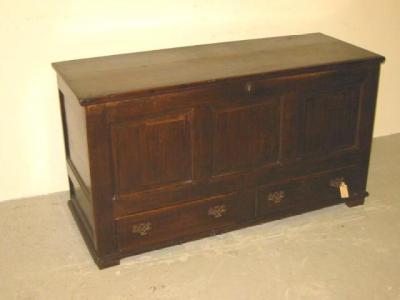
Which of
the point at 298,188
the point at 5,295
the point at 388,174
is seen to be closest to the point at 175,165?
the point at 298,188

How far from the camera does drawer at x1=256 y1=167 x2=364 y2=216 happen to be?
2.34 m

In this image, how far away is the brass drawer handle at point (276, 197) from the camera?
7.70 ft

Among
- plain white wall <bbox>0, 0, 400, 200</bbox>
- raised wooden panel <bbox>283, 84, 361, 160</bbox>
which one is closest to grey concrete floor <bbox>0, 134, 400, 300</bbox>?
plain white wall <bbox>0, 0, 400, 200</bbox>

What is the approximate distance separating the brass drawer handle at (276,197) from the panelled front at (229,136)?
73 millimetres

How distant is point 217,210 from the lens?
7.38 feet

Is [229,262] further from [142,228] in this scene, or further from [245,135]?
[245,135]

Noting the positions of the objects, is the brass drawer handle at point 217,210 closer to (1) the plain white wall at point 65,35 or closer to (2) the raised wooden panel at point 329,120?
(2) the raised wooden panel at point 329,120

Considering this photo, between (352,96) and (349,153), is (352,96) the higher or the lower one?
the higher one

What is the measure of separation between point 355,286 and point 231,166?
0.65 metres

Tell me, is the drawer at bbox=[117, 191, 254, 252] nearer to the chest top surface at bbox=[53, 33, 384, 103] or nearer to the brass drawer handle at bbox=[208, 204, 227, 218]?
the brass drawer handle at bbox=[208, 204, 227, 218]

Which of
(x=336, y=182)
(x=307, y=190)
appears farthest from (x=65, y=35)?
(x=336, y=182)

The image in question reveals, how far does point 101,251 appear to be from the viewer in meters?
2.10

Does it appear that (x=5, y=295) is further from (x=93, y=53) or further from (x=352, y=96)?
(x=352, y=96)

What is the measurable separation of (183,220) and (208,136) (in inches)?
13.9
